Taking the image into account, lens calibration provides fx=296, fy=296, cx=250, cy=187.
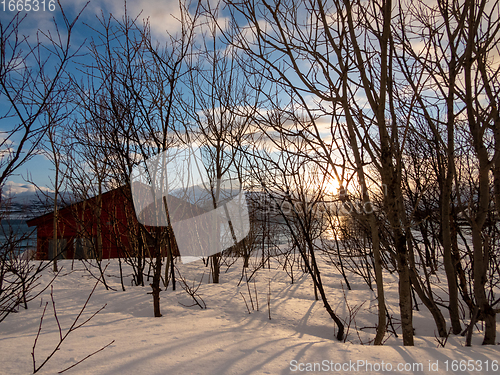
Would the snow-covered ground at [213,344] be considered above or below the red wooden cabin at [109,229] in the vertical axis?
below

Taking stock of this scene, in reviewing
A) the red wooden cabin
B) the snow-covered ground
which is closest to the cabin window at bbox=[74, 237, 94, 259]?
the red wooden cabin

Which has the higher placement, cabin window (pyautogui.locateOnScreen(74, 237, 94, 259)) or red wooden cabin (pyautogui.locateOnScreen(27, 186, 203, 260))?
A: red wooden cabin (pyautogui.locateOnScreen(27, 186, 203, 260))

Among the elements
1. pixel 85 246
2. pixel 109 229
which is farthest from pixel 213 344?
pixel 85 246

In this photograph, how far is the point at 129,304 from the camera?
390 centimetres

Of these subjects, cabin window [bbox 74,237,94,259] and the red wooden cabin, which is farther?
cabin window [bbox 74,237,94,259]

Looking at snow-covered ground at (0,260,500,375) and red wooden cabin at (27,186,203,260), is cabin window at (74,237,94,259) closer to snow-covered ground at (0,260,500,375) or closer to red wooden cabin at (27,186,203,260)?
red wooden cabin at (27,186,203,260)

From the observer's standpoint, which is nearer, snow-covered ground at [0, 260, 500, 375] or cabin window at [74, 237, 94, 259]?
snow-covered ground at [0, 260, 500, 375]

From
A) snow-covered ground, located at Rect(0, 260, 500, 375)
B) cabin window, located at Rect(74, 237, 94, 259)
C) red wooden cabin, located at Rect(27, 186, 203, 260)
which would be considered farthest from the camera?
cabin window, located at Rect(74, 237, 94, 259)

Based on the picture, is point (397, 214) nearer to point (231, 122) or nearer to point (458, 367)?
point (458, 367)

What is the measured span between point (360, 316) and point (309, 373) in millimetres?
2739

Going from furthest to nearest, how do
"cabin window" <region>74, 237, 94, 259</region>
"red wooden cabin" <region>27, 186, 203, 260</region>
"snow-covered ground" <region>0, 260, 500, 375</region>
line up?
"cabin window" <region>74, 237, 94, 259</region> < "red wooden cabin" <region>27, 186, 203, 260</region> < "snow-covered ground" <region>0, 260, 500, 375</region>

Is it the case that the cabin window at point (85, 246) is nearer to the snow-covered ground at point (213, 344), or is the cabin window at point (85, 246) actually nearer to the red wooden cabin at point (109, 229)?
the red wooden cabin at point (109, 229)

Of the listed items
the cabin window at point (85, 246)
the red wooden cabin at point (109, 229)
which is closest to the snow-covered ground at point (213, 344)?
the red wooden cabin at point (109, 229)

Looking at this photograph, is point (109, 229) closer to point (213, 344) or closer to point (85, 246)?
point (85, 246)
